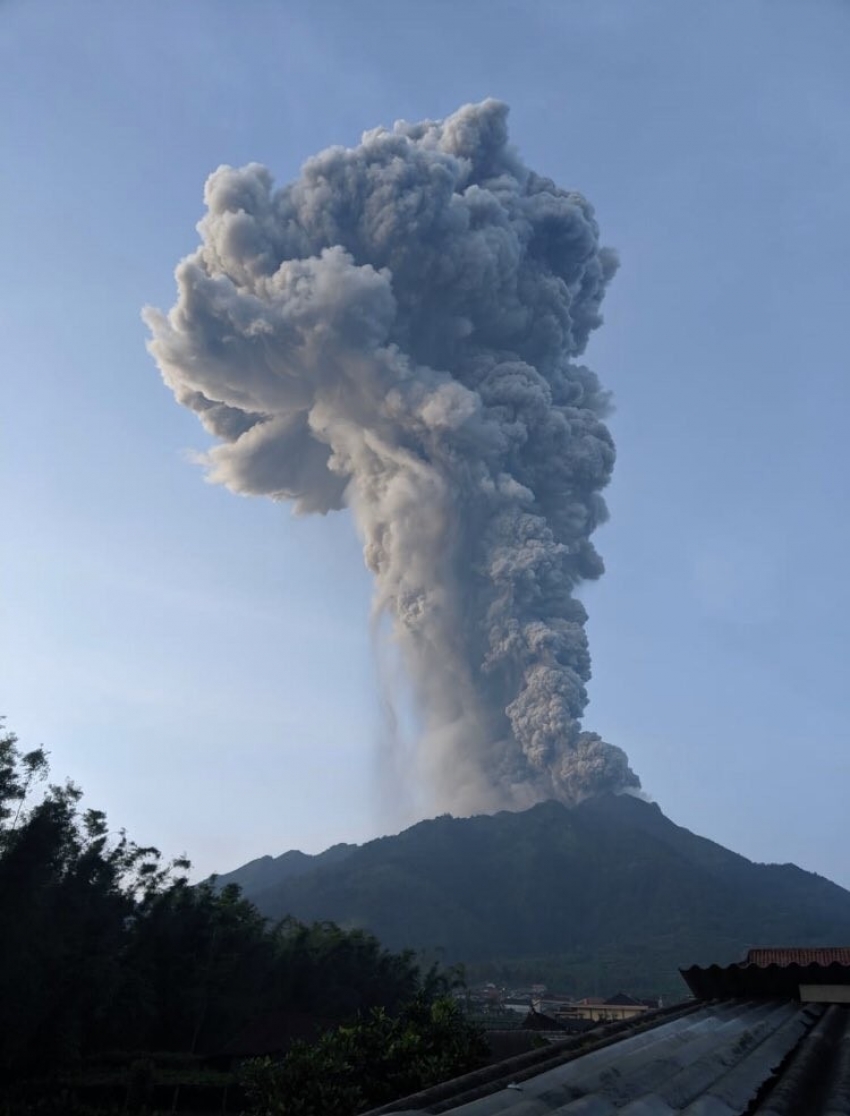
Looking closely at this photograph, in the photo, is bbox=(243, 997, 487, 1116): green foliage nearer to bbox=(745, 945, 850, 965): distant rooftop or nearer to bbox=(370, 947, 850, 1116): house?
bbox=(370, 947, 850, 1116): house

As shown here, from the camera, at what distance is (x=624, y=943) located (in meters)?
107

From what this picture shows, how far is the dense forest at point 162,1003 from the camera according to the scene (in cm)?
1295

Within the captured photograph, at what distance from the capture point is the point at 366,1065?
507 inches

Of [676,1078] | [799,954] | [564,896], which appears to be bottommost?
[676,1078]

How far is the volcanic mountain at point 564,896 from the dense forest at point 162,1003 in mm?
63127

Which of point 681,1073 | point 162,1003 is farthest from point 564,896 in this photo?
point 681,1073

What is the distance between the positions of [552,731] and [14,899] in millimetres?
65604

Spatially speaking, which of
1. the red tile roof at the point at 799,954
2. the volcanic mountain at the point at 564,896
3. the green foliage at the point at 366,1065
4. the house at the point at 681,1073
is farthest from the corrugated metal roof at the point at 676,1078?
the volcanic mountain at the point at 564,896

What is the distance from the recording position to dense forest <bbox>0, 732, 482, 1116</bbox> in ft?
42.5

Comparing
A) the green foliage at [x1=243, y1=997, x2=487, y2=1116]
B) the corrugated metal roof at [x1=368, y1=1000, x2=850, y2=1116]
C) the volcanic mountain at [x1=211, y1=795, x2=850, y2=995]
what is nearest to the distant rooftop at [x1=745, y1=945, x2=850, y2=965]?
the green foliage at [x1=243, y1=997, x2=487, y2=1116]

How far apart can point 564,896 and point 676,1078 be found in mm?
129212

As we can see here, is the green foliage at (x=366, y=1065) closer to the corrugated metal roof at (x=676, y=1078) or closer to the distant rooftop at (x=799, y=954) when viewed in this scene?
the distant rooftop at (x=799, y=954)

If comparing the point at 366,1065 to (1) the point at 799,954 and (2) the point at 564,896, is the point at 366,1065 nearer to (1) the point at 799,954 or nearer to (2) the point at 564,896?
(1) the point at 799,954

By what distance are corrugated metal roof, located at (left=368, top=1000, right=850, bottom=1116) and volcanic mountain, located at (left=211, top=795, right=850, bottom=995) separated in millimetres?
95498
